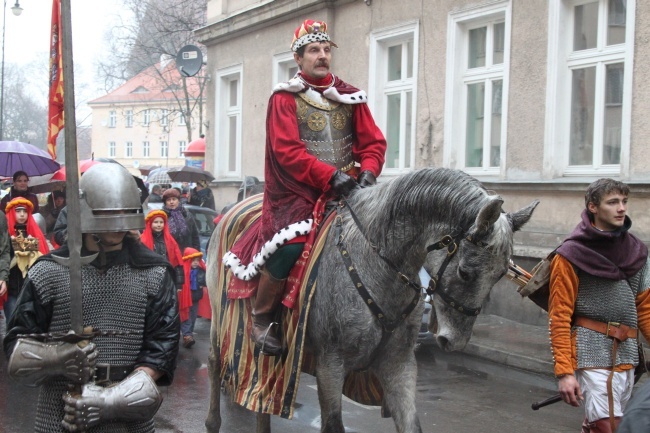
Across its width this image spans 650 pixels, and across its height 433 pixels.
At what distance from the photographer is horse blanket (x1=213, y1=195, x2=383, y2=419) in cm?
503

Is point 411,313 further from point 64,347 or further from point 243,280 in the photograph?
point 64,347

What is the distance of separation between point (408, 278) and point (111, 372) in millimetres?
1741

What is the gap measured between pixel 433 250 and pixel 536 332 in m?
7.20

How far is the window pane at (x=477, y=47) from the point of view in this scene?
1359 cm

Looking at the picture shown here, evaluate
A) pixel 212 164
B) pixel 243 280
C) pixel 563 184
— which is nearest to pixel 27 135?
pixel 212 164

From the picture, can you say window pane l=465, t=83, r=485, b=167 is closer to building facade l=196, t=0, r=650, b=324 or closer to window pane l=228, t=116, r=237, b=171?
building facade l=196, t=0, r=650, b=324

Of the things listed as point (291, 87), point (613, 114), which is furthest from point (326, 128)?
point (613, 114)

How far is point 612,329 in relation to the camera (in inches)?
182

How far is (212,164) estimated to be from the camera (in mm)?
21750

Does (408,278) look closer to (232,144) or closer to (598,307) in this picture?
(598,307)

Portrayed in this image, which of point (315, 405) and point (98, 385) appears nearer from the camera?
point (98, 385)

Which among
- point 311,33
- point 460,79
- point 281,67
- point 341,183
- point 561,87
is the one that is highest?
point 281,67

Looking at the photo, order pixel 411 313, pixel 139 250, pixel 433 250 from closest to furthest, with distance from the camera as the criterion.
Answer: pixel 139 250 → pixel 433 250 → pixel 411 313

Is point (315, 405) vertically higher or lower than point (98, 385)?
lower
